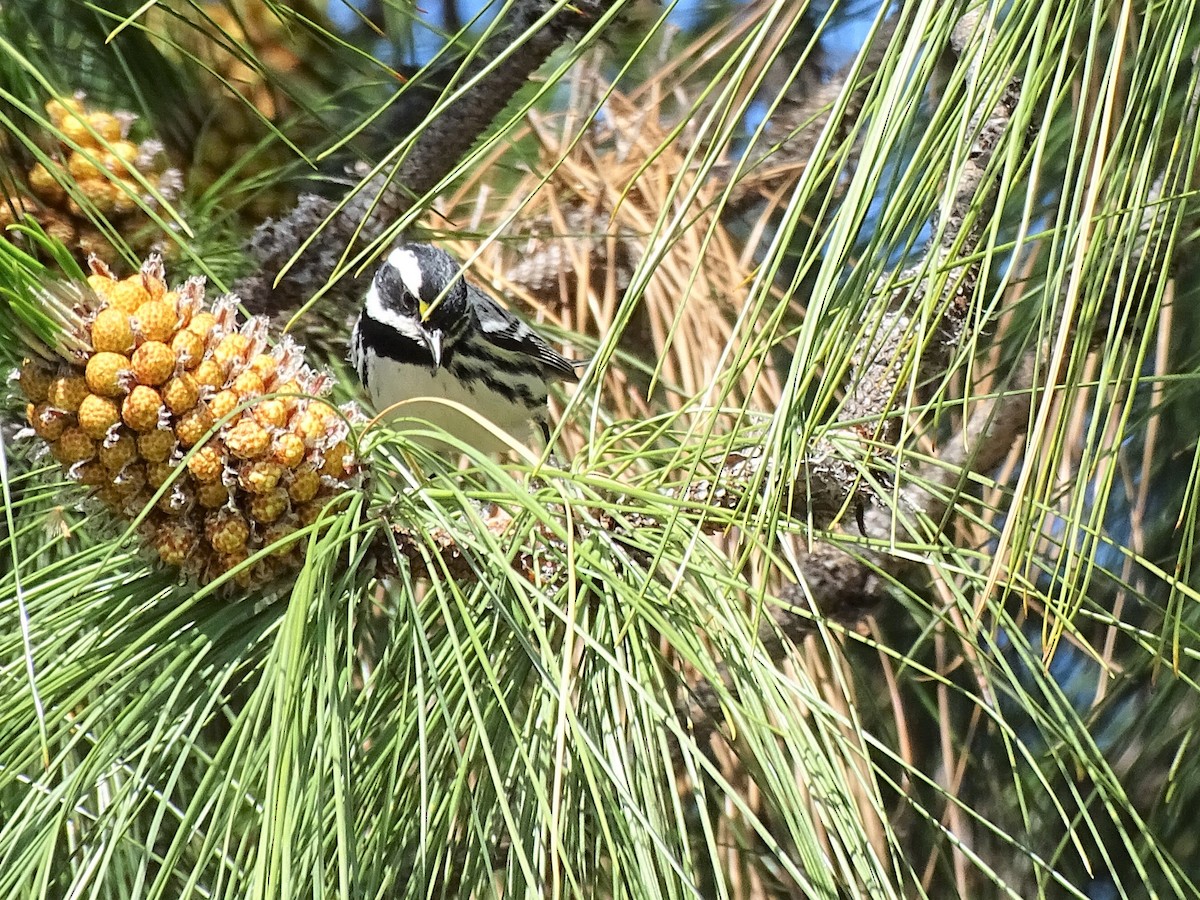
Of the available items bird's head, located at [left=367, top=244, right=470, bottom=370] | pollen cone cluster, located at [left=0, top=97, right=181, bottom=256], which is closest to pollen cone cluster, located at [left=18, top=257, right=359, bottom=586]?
pollen cone cluster, located at [left=0, top=97, right=181, bottom=256]

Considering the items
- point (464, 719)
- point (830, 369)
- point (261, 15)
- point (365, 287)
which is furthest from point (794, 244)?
point (830, 369)

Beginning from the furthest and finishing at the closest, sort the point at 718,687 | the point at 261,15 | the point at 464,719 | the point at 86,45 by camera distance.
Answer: the point at 261,15
the point at 86,45
the point at 464,719
the point at 718,687

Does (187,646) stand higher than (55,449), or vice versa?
(55,449)

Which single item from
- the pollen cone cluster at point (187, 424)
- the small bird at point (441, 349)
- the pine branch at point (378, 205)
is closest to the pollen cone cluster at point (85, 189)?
the pine branch at point (378, 205)

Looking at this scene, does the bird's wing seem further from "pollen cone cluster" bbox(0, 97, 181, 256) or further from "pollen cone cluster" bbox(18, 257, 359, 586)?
"pollen cone cluster" bbox(18, 257, 359, 586)

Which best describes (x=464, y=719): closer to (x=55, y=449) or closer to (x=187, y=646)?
(x=187, y=646)

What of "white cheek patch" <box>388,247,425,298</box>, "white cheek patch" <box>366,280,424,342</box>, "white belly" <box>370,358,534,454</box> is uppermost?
"white cheek patch" <box>388,247,425,298</box>
